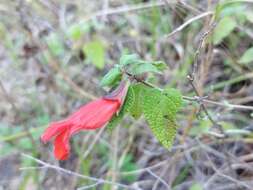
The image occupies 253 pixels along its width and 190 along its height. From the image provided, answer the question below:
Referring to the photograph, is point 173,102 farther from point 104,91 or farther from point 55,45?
point 55,45

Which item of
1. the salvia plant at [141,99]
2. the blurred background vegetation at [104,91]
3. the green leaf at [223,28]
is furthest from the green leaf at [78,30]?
the salvia plant at [141,99]

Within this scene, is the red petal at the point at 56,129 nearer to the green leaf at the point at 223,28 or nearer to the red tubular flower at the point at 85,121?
the red tubular flower at the point at 85,121

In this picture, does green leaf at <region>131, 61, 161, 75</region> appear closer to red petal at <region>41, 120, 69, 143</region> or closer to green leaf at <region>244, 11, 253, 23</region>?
red petal at <region>41, 120, 69, 143</region>

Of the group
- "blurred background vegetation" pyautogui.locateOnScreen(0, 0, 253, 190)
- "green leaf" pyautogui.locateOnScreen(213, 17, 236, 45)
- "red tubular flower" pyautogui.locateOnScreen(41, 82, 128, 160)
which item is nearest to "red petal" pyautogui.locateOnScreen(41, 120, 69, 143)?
"red tubular flower" pyautogui.locateOnScreen(41, 82, 128, 160)

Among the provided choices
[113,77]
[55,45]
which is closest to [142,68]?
[113,77]

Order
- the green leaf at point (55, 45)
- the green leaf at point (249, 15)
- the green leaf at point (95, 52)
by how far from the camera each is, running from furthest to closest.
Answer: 1. the green leaf at point (55, 45)
2. the green leaf at point (95, 52)
3. the green leaf at point (249, 15)
